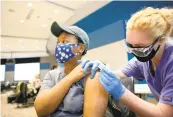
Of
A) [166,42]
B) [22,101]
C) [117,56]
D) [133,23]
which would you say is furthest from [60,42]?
[22,101]

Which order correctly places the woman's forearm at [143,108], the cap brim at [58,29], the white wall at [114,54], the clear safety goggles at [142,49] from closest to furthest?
the woman's forearm at [143,108] < the clear safety goggles at [142,49] < the cap brim at [58,29] < the white wall at [114,54]

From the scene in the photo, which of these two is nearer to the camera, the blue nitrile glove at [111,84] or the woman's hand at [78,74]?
the blue nitrile glove at [111,84]

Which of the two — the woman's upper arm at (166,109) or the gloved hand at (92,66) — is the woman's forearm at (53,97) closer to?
the gloved hand at (92,66)

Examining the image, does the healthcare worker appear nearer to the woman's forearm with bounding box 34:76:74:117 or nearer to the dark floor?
the woman's forearm with bounding box 34:76:74:117

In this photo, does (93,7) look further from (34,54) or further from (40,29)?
(34,54)

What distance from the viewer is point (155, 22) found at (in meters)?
0.98

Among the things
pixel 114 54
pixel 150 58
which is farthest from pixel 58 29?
pixel 114 54

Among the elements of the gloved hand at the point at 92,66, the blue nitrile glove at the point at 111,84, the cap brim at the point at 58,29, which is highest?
the cap brim at the point at 58,29

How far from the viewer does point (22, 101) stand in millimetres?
5504

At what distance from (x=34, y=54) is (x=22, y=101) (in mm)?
9754

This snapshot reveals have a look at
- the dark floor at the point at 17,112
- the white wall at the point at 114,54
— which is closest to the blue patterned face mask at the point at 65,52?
the white wall at the point at 114,54

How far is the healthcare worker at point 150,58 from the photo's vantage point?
0.93m

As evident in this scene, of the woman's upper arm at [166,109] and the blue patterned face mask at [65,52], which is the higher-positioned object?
the blue patterned face mask at [65,52]

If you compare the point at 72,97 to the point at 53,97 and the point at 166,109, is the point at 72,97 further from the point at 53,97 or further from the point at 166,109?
the point at 166,109
